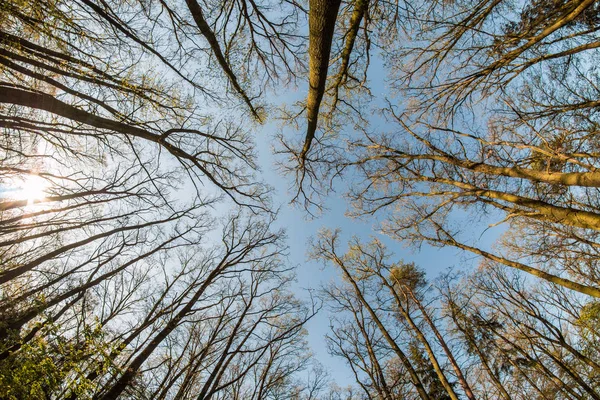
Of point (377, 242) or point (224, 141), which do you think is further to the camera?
point (377, 242)

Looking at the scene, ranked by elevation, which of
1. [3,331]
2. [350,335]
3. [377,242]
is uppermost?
[377,242]

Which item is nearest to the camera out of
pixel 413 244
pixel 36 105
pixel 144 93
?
pixel 36 105

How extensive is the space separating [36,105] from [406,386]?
14.2m

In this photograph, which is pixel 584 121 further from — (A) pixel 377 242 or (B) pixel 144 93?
(B) pixel 144 93

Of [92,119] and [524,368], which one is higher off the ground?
[524,368]

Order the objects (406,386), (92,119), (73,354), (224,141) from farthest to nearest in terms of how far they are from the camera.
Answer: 1. (406,386)
2. (224,141)
3. (73,354)
4. (92,119)

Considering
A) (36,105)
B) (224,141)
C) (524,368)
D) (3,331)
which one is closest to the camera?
(36,105)

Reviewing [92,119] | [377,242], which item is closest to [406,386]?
[377,242]

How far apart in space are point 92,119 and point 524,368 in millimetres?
15745

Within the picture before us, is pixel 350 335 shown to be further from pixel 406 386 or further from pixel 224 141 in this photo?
pixel 224 141

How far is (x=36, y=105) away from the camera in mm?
3053

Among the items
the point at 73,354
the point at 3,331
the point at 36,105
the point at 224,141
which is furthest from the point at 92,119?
the point at 3,331

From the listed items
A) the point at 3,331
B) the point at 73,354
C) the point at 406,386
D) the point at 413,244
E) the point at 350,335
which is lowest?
the point at 73,354

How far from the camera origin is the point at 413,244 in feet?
27.1
